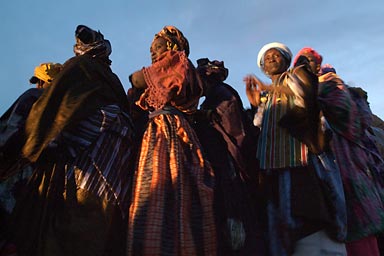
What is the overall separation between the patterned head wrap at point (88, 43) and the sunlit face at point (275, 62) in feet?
5.55

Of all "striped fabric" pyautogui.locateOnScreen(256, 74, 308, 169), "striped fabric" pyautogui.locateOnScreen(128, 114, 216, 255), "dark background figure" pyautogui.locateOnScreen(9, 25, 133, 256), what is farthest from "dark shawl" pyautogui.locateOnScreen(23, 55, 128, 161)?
"striped fabric" pyautogui.locateOnScreen(256, 74, 308, 169)

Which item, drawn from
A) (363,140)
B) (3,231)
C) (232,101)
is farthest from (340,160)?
(3,231)

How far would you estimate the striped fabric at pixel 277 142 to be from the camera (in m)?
4.38

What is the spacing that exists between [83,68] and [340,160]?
254cm

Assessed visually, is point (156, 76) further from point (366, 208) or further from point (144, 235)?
point (366, 208)

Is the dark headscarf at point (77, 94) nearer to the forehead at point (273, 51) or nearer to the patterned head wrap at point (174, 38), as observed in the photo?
the patterned head wrap at point (174, 38)

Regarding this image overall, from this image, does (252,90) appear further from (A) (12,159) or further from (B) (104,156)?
(A) (12,159)

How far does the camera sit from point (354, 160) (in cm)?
478

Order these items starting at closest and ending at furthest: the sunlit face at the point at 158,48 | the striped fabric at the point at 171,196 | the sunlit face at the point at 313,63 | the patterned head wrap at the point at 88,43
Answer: the striped fabric at the point at 171,196
the patterned head wrap at the point at 88,43
the sunlit face at the point at 158,48
the sunlit face at the point at 313,63

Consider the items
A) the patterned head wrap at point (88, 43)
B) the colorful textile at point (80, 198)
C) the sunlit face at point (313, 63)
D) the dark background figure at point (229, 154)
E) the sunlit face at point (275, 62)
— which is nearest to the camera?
the colorful textile at point (80, 198)

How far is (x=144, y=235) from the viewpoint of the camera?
364 cm

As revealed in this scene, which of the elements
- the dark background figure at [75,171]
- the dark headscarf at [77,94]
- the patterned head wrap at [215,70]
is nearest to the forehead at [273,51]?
Answer: the patterned head wrap at [215,70]

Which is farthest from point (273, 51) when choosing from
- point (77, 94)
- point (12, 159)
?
point (12, 159)

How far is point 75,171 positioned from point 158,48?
67.5 inches
